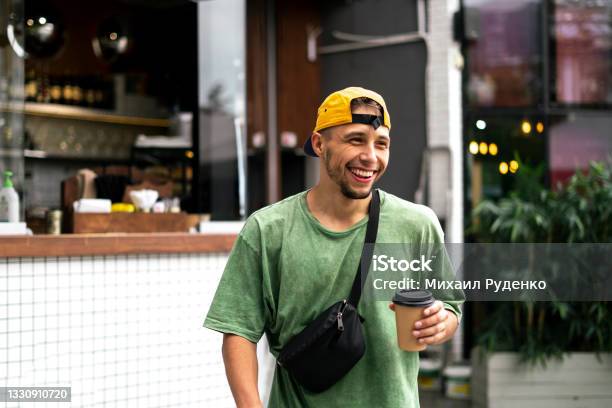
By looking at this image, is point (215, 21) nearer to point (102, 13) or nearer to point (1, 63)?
point (1, 63)

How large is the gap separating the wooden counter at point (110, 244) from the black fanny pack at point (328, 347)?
8.95 ft

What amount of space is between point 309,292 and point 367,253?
0.59ft

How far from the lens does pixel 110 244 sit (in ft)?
14.8

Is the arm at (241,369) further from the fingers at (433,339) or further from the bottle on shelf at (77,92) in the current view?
the bottle on shelf at (77,92)

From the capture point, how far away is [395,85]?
7.54m

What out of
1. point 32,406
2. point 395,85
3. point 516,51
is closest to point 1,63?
point 32,406

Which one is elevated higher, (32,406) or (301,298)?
(301,298)

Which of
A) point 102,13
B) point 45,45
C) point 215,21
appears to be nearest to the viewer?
point 45,45

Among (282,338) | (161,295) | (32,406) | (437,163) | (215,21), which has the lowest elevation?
(32,406)

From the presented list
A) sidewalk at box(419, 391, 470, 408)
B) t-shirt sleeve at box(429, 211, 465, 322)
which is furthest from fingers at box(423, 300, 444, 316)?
sidewalk at box(419, 391, 470, 408)

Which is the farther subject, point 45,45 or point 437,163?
point 437,163

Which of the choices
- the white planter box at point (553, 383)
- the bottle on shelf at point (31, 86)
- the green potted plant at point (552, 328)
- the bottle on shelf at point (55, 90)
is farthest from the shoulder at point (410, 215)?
the bottle on shelf at point (55, 90)

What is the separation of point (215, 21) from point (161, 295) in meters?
2.73

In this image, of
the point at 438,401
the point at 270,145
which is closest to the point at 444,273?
the point at 438,401
